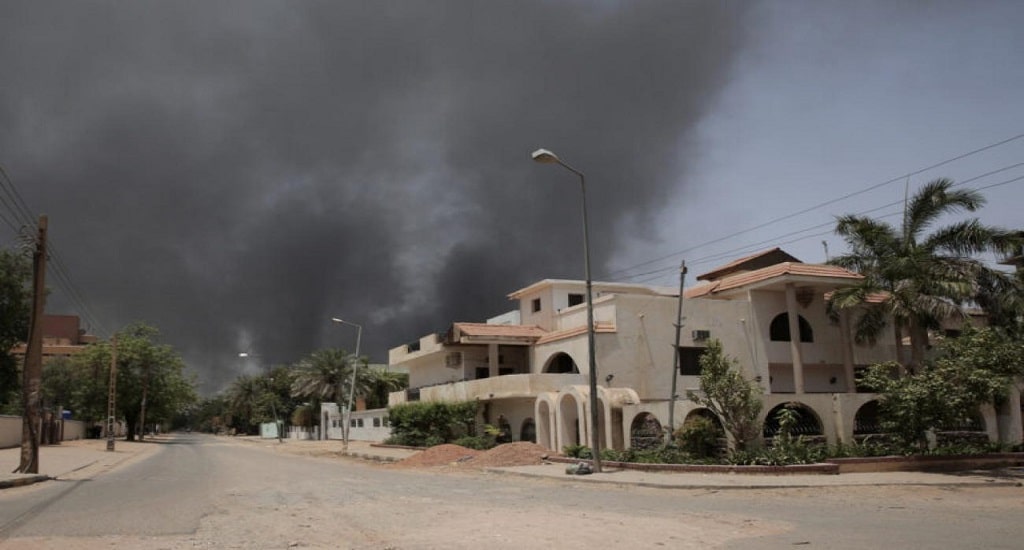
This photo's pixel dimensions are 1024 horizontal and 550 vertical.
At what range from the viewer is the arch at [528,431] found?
123 feet

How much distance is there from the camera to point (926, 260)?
25.7 meters

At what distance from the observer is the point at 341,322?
4681cm

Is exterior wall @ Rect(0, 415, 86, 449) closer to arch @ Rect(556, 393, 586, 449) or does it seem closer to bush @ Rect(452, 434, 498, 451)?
bush @ Rect(452, 434, 498, 451)

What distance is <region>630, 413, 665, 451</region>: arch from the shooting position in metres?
25.7

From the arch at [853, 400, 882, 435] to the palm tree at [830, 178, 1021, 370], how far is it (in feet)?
6.87

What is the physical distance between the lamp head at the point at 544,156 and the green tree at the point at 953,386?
11.1 meters

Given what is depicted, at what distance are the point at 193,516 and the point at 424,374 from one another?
134ft

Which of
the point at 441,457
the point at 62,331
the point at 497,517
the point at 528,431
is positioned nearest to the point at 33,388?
the point at 441,457

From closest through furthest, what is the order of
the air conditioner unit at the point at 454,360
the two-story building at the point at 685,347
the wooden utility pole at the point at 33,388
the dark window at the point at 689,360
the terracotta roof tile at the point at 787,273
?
the wooden utility pole at the point at 33,388 → the two-story building at the point at 685,347 → the terracotta roof tile at the point at 787,273 → the dark window at the point at 689,360 → the air conditioner unit at the point at 454,360

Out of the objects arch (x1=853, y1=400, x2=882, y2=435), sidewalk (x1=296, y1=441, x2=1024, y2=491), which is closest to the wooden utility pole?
sidewalk (x1=296, y1=441, x2=1024, y2=491)

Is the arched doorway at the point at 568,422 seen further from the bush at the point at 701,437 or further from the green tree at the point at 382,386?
the green tree at the point at 382,386

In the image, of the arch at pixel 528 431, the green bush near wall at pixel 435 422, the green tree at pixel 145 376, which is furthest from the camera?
the green tree at pixel 145 376

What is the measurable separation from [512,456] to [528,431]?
934cm

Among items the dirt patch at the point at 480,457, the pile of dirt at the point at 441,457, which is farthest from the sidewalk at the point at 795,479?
the pile of dirt at the point at 441,457
